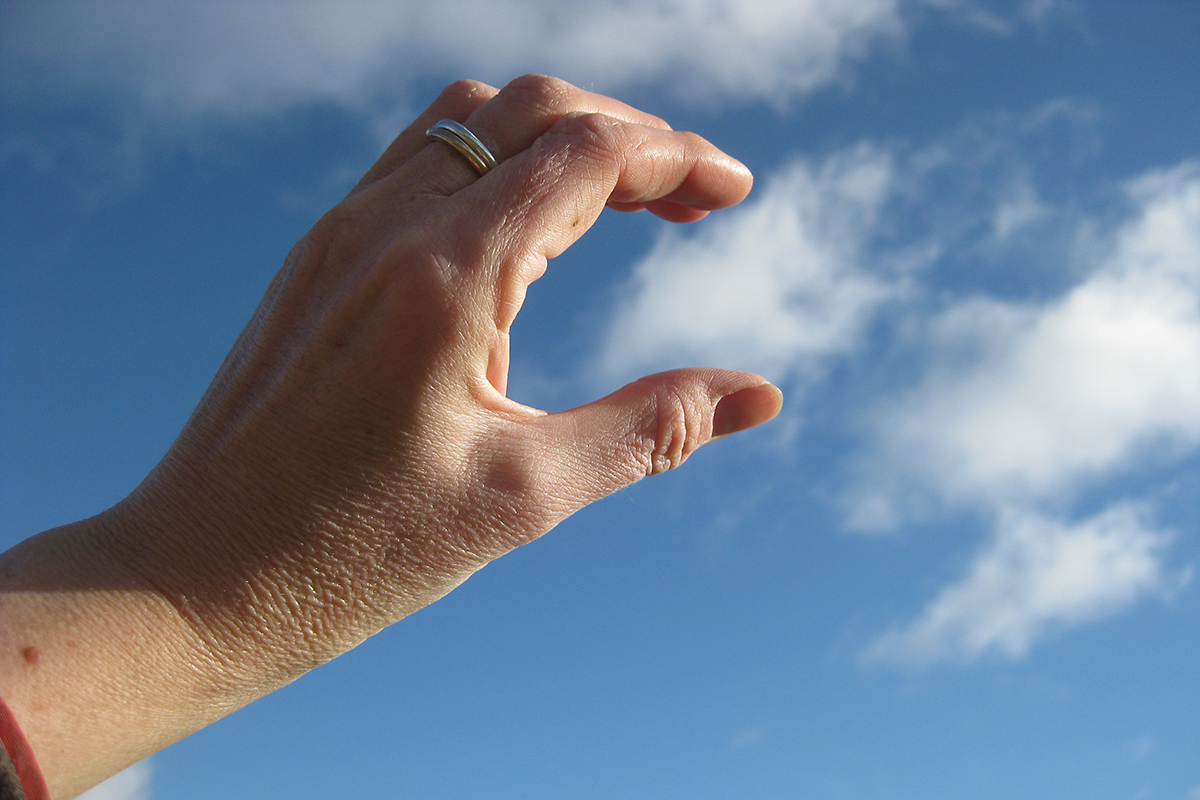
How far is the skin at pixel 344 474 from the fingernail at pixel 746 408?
0.28 metres

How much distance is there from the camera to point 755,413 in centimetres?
301

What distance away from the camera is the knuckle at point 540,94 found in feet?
9.97

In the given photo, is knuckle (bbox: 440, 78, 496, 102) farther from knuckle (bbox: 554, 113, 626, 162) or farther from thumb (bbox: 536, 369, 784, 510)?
thumb (bbox: 536, 369, 784, 510)

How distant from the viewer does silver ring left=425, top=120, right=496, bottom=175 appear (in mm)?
2889

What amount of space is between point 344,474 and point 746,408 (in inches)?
60.5

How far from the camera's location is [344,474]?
242cm

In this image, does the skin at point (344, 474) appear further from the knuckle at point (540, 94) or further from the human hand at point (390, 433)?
the knuckle at point (540, 94)

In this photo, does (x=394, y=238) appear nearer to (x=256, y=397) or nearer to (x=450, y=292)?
(x=450, y=292)

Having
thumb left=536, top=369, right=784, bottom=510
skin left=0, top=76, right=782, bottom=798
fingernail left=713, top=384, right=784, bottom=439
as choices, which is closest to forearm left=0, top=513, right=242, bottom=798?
skin left=0, top=76, right=782, bottom=798

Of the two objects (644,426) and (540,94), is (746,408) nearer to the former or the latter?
(644,426)

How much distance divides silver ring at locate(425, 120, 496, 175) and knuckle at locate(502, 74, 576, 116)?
289 mm

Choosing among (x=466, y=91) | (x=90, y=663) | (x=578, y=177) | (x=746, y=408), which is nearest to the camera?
(x=90, y=663)

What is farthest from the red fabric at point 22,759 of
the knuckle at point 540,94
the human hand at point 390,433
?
the knuckle at point 540,94

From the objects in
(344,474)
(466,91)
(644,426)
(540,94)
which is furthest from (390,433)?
(466,91)
